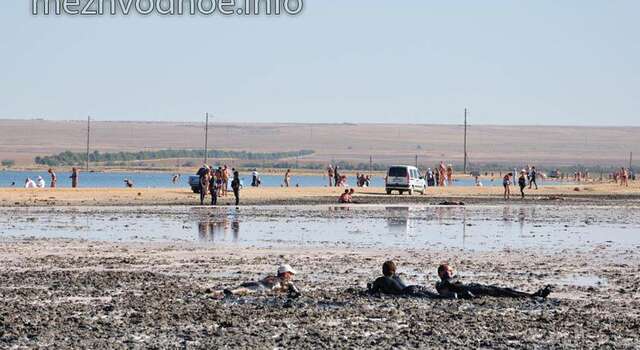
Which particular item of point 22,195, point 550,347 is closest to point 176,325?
point 550,347

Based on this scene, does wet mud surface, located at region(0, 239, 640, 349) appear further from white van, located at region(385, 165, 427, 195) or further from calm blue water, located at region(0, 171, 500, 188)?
calm blue water, located at region(0, 171, 500, 188)

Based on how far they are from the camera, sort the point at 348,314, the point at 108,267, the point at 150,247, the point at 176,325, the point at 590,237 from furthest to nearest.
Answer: the point at 590,237 < the point at 150,247 < the point at 108,267 < the point at 348,314 < the point at 176,325

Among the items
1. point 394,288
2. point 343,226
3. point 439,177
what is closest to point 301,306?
point 394,288

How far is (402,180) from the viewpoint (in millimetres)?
72062

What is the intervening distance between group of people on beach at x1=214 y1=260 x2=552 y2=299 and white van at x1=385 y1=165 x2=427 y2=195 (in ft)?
167

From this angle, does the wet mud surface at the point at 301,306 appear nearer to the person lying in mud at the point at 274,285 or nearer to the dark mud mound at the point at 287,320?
the dark mud mound at the point at 287,320

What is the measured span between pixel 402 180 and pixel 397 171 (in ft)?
2.16

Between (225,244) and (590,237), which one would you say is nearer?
(225,244)

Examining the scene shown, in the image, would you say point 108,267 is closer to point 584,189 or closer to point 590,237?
point 590,237

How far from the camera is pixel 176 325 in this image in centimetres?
1700

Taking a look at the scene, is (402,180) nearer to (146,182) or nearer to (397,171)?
(397,171)

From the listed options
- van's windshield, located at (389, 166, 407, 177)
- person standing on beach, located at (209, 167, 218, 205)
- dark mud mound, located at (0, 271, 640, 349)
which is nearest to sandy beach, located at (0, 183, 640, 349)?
dark mud mound, located at (0, 271, 640, 349)

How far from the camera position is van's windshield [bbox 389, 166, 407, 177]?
71.8 meters

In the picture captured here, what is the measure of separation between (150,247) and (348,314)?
1297cm
